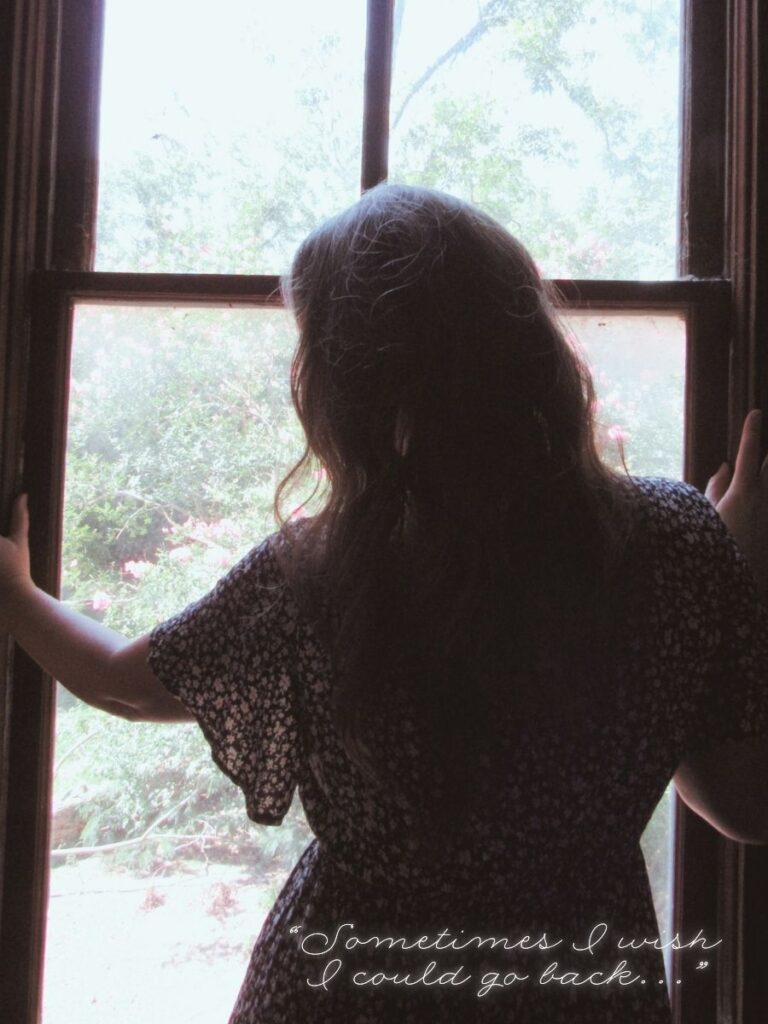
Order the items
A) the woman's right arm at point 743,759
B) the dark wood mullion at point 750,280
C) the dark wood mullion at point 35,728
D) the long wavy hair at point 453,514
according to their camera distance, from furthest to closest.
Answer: the dark wood mullion at point 35,728, the dark wood mullion at point 750,280, the woman's right arm at point 743,759, the long wavy hair at point 453,514

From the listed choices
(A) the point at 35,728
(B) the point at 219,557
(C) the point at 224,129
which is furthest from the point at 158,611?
(C) the point at 224,129

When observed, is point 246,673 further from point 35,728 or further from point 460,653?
point 35,728

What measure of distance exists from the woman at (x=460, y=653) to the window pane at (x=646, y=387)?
294 mm

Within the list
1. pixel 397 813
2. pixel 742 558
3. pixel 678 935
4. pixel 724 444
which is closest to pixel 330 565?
pixel 397 813

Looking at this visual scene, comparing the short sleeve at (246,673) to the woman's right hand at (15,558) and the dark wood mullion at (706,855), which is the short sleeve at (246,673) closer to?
the woman's right hand at (15,558)

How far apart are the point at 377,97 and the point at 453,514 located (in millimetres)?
674

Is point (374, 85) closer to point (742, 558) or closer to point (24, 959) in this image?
point (742, 558)

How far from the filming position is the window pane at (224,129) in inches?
43.1

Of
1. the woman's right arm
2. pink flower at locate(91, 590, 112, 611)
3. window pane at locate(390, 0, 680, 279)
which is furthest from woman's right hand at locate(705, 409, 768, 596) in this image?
pink flower at locate(91, 590, 112, 611)

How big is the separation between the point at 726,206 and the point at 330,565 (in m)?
0.72

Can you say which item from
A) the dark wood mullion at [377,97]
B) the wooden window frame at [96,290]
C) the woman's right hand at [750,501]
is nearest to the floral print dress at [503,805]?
the woman's right hand at [750,501]

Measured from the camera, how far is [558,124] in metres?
1.08

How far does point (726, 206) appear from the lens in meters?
1.04

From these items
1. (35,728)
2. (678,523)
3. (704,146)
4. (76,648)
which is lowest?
(35,728)
